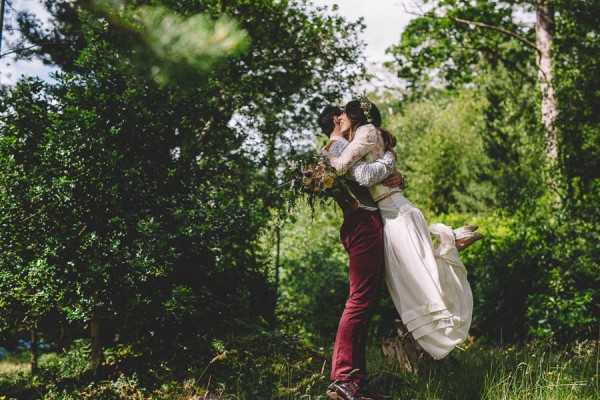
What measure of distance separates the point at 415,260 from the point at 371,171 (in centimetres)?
64

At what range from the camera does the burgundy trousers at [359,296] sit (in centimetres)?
330

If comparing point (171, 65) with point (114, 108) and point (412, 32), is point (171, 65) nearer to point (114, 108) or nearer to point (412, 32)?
point (114, 108)

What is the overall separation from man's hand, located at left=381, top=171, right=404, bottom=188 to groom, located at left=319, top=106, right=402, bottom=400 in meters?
0.13

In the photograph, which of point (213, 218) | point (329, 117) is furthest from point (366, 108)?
point (213, 218)

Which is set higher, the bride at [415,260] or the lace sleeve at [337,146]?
the lace sleeve at [337,146]

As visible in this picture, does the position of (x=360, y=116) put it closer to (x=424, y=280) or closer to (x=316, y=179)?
(x=316, y=179)

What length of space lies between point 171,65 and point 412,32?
749cm

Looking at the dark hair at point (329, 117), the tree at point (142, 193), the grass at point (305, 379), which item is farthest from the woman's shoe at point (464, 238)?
the tree at point (142, 193)

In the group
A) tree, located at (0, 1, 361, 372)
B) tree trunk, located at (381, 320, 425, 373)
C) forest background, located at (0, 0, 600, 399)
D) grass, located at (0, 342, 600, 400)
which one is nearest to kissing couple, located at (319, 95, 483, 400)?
grass, located at (0, 342, 600, 400)

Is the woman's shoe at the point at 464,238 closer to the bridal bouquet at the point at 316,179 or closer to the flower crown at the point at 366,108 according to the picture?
the bridal bouquet at the point at 316,179

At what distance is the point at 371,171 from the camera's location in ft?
11.0

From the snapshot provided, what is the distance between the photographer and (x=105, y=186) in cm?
432

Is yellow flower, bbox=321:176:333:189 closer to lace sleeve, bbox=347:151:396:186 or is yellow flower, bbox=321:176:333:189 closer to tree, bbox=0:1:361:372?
lace sleeve, bbox=347:151:396:186

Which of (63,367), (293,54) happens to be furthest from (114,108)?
(293,54)
